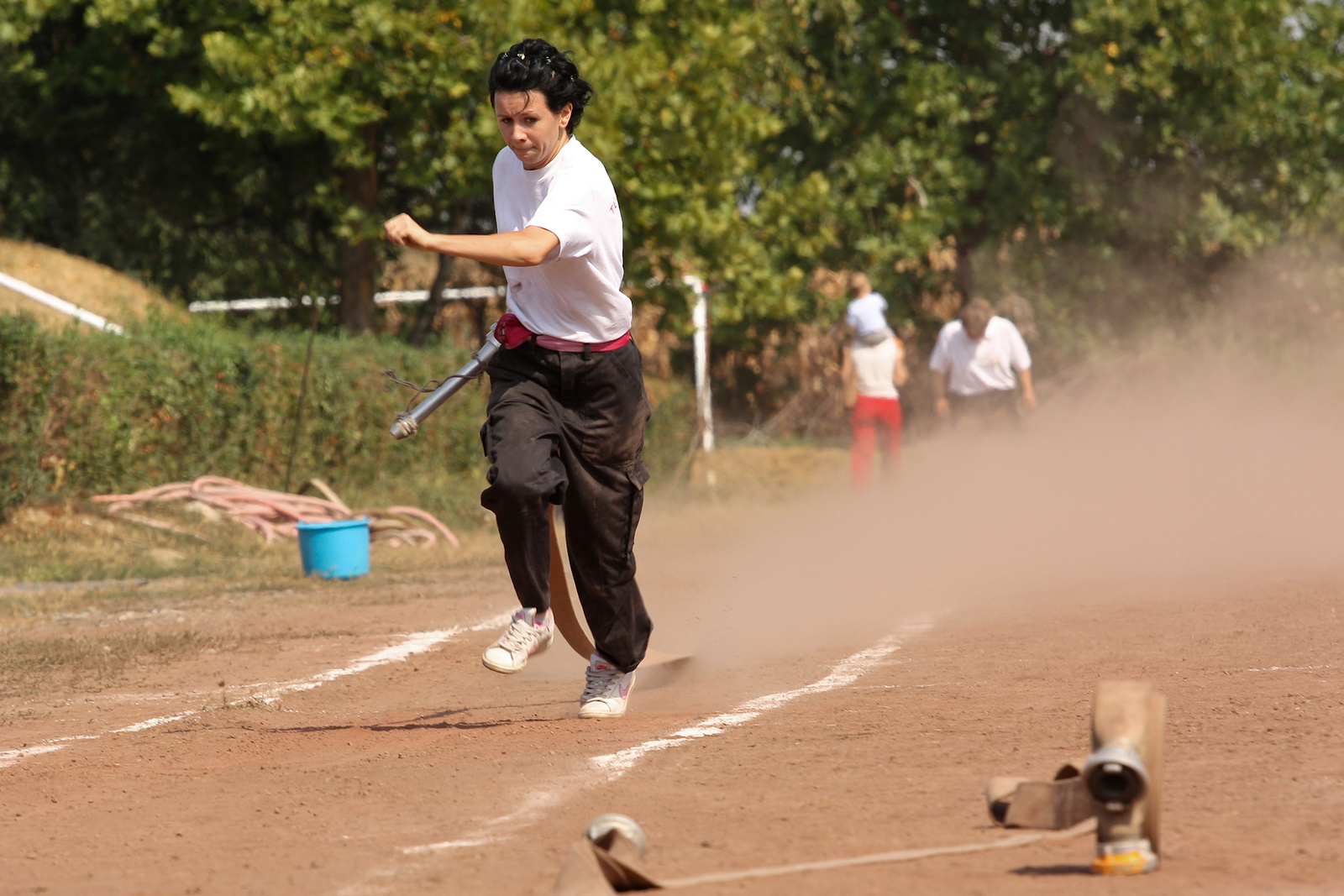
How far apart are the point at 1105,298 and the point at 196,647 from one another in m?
17.1

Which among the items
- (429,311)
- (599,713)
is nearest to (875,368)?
(429,311)

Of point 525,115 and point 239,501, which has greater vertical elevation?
point 525,115

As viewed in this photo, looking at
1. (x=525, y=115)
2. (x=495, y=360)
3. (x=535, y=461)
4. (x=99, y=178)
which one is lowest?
(x=535, y=461)

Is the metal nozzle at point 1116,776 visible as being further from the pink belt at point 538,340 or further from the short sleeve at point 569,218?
the pink belt at point 538,340

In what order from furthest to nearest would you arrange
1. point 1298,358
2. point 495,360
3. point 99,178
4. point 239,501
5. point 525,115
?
point 1298,358 < point 99,178 < point 239,501 < point 495,360 < point 525,115

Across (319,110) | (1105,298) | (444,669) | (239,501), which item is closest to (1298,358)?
(1105,298)

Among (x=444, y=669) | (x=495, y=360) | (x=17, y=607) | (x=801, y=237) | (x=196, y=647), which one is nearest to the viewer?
(x=495, y=360)

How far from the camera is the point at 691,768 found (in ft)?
15.0

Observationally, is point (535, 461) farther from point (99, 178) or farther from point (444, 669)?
point (99, 178)

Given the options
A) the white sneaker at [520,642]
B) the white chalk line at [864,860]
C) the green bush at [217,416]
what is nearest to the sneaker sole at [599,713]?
the white sneaker at [520,642]

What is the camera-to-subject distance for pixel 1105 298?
2212 centimetres

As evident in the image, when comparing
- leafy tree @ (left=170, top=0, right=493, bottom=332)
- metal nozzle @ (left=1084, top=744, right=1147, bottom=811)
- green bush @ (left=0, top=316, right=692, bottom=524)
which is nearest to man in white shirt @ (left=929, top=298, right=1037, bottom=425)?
green bush @ (left=0, top=316, right=692, bottom=524)

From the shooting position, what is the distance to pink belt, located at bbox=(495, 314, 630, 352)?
544 cm

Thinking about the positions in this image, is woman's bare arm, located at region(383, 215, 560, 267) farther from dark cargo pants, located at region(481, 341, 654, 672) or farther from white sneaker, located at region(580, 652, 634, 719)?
white sneaker, located at region(580, 652, 634, 719)
